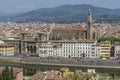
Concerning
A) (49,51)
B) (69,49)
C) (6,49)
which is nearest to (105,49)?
(69,49)

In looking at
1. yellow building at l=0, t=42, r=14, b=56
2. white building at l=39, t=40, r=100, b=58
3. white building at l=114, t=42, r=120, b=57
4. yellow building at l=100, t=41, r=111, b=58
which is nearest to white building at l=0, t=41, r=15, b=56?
yellow building at l=0, t=42, r=14, b=56

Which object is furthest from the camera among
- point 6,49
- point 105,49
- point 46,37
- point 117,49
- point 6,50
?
point 46,37

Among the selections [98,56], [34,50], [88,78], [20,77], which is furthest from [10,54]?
[88,78]

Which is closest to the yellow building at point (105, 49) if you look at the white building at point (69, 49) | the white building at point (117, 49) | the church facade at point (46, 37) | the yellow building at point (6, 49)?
the white building at point (117, 49)

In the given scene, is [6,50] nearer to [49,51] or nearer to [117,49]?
[49,51]

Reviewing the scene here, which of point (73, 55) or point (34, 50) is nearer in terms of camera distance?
point (73, 55)

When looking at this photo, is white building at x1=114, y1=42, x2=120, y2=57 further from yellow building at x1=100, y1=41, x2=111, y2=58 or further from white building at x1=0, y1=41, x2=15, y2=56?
white building at x1=0, y1=41, x2=15, y2=56

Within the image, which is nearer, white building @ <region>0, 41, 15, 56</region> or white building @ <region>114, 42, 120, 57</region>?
white building @ <region>114, 42, 120, 57</region>

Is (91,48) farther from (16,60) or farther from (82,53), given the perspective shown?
(16,60)
